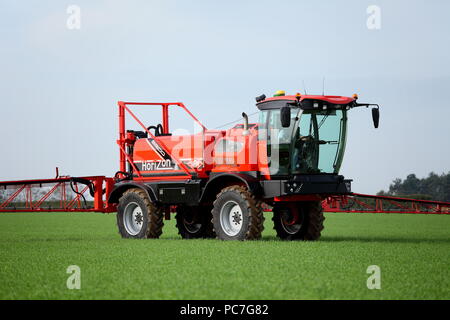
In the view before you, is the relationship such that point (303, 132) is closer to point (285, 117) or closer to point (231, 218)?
point (285, 117)

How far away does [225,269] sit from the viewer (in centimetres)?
1094

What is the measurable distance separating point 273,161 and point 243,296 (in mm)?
7771

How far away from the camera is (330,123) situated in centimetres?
1659

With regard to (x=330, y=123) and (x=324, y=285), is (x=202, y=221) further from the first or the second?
(x=324, y=285)

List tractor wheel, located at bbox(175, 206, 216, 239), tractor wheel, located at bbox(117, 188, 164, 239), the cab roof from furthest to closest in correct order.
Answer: tractor wheel, located at bbox(175, 206, 216, 239) → tractor wheel, located at bbox(117, 188, 164, 239) → the cab roof

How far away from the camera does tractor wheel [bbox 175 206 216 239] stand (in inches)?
729

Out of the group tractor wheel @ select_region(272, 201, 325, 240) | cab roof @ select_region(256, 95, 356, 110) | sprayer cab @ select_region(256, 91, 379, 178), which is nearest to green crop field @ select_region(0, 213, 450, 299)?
tractor wheel @ select_region(272, 201, 325, 240)

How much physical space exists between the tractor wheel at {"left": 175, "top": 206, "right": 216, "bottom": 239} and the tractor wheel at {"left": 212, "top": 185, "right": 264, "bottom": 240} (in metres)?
1.98

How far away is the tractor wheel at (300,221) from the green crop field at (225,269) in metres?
0.99

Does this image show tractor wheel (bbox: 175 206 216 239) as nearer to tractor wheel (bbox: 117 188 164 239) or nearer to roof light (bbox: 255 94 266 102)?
tractor wheel (bbox: 117 188 164 239)

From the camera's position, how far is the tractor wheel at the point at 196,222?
60.7ft

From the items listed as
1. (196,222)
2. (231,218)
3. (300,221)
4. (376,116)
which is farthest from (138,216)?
(376,116)

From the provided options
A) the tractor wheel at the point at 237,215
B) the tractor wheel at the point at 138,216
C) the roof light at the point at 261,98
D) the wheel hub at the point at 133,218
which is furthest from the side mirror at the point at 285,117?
the wheel hub at the point at 133,218
